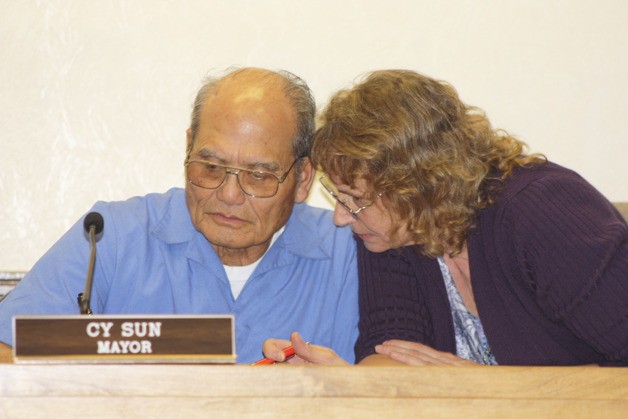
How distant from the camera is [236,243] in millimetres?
1908

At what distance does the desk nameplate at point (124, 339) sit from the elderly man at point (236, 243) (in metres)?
0.62

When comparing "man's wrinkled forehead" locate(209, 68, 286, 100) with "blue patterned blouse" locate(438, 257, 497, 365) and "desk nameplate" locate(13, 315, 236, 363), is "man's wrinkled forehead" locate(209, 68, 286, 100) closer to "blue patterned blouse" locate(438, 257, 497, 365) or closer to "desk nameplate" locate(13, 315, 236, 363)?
"blue patterned blouse" locate(438, 257, 497, 365)

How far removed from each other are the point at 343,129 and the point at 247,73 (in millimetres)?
290

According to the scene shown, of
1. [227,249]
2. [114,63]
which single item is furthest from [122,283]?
[114,63]

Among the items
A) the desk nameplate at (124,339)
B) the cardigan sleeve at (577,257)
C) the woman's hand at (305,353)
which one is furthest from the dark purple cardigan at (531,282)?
the desk nameplate at (124,339)

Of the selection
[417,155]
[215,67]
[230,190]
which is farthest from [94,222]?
[215,67]

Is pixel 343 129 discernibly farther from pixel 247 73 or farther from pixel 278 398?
pixel 278 398

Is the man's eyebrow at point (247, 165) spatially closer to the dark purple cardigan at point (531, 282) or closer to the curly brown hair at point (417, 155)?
the curly brown hair at point (417, 155)

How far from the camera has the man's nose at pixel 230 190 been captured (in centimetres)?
187

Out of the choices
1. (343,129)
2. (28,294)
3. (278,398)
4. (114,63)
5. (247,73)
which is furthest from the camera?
(114,63)

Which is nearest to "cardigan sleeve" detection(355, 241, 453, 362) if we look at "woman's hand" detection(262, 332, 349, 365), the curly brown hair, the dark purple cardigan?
the dark purple cardigan

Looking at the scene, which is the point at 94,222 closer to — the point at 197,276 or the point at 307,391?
the point at 197,276

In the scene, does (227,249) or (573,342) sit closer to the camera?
(573,342)

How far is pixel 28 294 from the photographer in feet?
5.73
